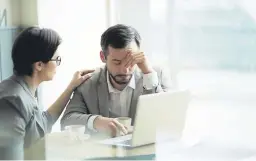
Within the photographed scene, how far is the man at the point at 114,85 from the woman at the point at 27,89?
0.75 ft

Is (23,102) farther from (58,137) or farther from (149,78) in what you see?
(149,78)

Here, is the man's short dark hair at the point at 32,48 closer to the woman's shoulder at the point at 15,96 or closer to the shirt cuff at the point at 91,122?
the woman's shoulder at the point at 15,96

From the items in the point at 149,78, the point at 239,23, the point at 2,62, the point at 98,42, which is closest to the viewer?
the point at 239,23

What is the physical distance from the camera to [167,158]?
107 centimetres

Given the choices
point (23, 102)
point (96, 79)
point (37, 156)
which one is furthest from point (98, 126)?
point (37, 156)

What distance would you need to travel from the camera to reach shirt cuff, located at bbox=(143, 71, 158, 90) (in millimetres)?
1533

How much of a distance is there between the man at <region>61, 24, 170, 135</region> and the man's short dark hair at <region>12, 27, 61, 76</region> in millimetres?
259

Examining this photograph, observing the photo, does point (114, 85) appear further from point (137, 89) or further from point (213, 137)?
point (213, 137)

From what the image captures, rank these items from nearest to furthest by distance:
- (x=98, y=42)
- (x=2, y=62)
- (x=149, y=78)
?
(x=2, y=62) → (x=98, y=42) → (x=149, y=78)

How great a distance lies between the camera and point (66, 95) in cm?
148

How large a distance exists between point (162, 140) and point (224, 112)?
0.21m

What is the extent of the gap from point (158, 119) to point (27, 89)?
37cm

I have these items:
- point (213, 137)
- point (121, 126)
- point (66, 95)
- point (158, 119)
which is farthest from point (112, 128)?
point (213, 137)

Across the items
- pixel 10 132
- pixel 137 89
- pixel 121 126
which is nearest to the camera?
pixel 10 132
